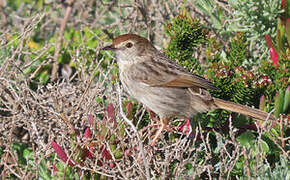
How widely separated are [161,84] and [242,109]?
2.80 ft

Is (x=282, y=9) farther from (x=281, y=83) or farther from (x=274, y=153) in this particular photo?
(x=274, y=153)

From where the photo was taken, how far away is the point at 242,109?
13.0 feet

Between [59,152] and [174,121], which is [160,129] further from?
[59,152]

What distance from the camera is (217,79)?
4.13 m

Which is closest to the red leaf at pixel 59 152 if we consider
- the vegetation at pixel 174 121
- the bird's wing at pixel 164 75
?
the vegetation at pixel 174 121

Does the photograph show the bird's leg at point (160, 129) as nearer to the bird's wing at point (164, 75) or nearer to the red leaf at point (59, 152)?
the bird's wing at point (164, 75)

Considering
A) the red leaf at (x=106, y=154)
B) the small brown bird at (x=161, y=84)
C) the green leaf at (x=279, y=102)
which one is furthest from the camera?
the small brown bird at (x=161, y=84)

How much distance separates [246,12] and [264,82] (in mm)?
919

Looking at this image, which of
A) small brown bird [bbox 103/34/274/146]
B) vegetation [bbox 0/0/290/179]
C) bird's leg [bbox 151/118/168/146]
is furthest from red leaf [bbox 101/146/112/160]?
small brown bird [bbox 103/34/274/146]

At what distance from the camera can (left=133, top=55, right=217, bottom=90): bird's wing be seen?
14.0 ft

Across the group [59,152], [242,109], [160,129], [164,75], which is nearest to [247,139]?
[242,109]

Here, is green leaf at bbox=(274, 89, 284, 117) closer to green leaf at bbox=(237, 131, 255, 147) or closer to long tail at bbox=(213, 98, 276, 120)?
long tail at bbox=(213, 98, 276, 120)

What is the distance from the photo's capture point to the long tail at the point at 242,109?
3.88 meters

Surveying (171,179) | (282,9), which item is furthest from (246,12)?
(171,179)
